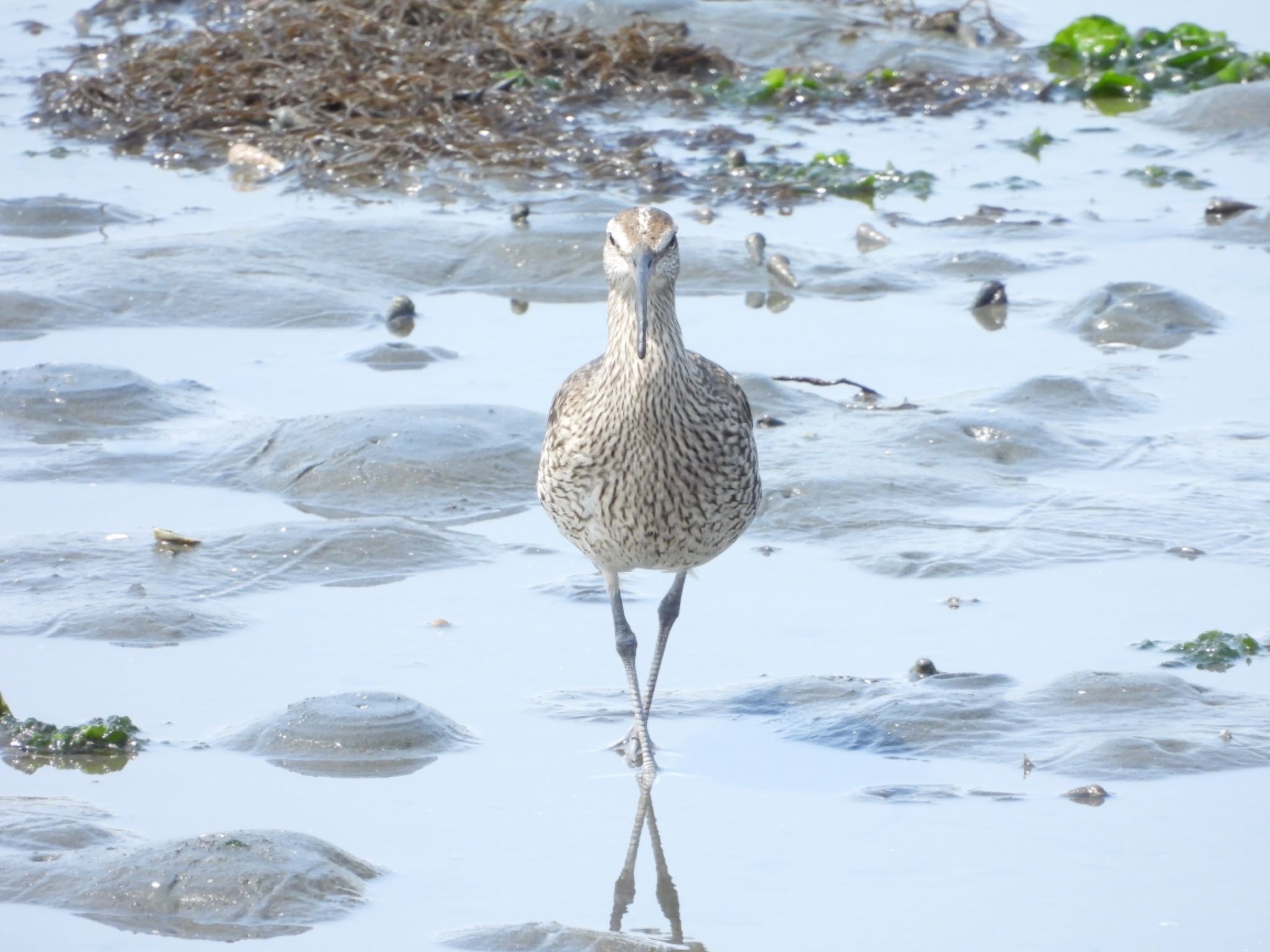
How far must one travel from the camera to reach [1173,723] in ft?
21.9

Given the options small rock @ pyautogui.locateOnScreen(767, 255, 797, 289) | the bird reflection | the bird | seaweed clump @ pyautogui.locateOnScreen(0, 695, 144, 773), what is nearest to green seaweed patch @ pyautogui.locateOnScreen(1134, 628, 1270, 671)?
the bird

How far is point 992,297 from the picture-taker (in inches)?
439

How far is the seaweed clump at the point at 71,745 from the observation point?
6367 mm

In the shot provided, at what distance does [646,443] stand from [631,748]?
1052 millimetres

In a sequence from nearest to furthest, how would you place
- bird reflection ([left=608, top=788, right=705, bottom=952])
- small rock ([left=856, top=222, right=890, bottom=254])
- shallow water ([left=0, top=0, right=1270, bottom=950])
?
1. bird reflection ([left=608, top=788, right=705, bottom=952])
2. shallow water ([left=0, top=0, right=1270, bottom=950])
3. small rock ([left=856, top=222, right=890, bottom=254])

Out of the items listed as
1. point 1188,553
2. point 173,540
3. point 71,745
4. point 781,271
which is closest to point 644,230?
point 71,745

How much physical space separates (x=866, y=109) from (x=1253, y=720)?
9882 millimetres

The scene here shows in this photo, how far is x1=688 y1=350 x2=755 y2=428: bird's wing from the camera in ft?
22.7

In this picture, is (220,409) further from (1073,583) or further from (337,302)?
(1073,583)

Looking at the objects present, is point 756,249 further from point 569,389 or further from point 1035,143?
point 569,389

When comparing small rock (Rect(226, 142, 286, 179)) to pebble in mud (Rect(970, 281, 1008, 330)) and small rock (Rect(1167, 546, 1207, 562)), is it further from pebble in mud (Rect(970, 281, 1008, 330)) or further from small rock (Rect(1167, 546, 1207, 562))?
small rock (Rect(1167, 546, 1207, 562))

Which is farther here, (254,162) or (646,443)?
(254,162)

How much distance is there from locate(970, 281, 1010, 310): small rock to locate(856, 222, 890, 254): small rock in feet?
4.02

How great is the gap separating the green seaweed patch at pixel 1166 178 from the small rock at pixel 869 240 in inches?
97.0
